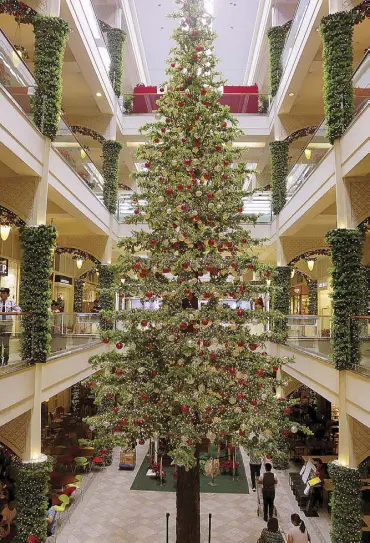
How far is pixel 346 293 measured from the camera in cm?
877

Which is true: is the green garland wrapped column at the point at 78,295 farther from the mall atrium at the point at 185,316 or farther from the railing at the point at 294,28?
the railing at the point at 294,28

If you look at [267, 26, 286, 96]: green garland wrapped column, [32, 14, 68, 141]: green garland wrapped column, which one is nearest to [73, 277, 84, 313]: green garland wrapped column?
[267, 26, 286, 96]: green garland wrapped column

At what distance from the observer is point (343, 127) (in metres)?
9.09

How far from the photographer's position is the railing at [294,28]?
12.7 metres

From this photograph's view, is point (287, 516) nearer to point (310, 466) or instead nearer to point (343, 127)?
point (310, 466)

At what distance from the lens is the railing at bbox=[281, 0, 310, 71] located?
12.7m

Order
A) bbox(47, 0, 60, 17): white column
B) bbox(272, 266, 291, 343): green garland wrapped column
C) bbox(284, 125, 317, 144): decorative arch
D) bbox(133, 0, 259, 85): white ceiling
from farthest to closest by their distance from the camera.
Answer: bbox(133, 0, 259, 85): white ceiling, bbox(284, 125, 317, 144): decorative arch, bbox(272, 266, 291, 343): green garland wrapped column, bbox(47, 0, 60, 17): white column

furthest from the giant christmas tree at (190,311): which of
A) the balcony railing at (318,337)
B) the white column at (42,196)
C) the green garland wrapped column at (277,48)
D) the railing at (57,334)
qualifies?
the green garland wrapped column at (277,48)

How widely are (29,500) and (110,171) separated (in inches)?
423

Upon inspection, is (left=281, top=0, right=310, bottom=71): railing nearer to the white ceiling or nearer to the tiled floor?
the white ceiling

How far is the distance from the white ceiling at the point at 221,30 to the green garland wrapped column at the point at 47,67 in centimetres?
1153

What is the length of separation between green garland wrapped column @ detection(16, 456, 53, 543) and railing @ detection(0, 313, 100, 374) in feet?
6.46

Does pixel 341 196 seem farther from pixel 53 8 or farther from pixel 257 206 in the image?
pixel 257 206

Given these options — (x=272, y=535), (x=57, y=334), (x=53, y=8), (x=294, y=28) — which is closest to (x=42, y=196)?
(x=57, y=334)
